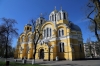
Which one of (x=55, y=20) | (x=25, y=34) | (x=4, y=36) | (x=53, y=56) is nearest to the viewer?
(x=4, y=36)

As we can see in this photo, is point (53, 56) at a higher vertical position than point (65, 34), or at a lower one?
lower

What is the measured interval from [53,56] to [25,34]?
62.2 feet

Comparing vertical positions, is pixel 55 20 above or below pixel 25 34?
above

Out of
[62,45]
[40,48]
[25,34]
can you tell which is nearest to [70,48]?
[62,45]

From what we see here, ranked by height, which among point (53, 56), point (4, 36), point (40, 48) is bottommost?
point (53, 56)

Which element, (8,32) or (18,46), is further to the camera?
(18,46)

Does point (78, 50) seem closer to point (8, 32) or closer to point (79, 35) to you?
point (79, 35)

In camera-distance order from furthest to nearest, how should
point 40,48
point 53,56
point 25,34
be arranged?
point 25,34, point 40,48, point 53,56

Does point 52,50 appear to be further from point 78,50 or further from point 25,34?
point 25,34

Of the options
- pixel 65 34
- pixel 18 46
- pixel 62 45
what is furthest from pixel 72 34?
pixel 18 46

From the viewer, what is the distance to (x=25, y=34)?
44.6 m

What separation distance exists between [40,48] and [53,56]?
215 inches

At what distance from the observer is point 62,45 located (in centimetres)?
3147

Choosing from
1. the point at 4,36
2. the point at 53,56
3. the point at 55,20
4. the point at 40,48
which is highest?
the point at 55,20
